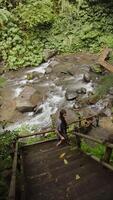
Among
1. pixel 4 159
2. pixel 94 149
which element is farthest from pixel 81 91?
pixel 4 159

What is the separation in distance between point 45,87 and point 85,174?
1001cm

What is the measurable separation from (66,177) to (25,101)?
27.6ft

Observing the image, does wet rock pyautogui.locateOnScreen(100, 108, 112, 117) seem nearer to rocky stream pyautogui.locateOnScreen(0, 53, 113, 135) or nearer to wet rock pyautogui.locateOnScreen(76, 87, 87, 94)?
rocky stream pyautogui.locateOnScreen(0, 53, 113, 135)

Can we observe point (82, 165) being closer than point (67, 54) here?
Yes

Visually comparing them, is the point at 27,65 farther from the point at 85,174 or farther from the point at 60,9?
the point at 85,174

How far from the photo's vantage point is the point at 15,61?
60.3 feet

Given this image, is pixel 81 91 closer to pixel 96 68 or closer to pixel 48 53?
pixel 96 68

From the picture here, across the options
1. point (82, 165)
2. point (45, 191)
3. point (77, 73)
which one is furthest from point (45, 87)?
point (45, 191)

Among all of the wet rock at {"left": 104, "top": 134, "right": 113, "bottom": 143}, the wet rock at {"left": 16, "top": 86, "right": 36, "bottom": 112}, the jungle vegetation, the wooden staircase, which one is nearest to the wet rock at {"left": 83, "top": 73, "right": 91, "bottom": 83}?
the wet rock at {"left": 16, "top": 86, "right": 36, "bottom": 112}

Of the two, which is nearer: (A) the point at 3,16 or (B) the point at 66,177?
(B) the point at 66,177

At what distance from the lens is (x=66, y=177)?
627cm

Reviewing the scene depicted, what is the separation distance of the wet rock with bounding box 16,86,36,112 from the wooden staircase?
5.77 meters

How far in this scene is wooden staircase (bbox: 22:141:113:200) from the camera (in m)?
5.29

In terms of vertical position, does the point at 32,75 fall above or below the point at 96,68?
below
